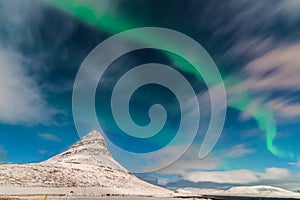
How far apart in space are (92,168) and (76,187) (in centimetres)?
4827

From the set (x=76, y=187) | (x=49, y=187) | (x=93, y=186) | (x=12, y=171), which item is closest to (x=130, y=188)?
(x=93, y=186)

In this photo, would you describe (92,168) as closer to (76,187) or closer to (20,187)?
(76,187)

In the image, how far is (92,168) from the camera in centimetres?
18300

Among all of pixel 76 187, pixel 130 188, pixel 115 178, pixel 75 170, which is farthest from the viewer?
pixel 115 178

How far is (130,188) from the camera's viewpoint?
170 metres

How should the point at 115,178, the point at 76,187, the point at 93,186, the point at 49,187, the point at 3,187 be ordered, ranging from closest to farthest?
the point at 3,187 < the point at 49,187 < the point at 76,187 < the point at 93,186 < the point at 115,178

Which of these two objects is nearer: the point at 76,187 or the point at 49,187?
the point at 49,187

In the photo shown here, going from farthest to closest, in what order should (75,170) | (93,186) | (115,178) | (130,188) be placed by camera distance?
(115,178), (130,188), (75,170), (93,186)

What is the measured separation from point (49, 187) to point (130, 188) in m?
61.3

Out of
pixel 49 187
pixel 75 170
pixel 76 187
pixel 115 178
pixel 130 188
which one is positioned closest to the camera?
pixel 49 187

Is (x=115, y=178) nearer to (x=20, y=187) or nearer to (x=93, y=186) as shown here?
(x=93, y=186)

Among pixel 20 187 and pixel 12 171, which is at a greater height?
pixel 12 171

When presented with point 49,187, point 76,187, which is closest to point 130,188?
point 76,187

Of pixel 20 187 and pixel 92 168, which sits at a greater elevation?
pixel 92 168
